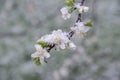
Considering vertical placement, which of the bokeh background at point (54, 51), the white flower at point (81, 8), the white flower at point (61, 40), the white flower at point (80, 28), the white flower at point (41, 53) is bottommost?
the white flower at point (41, 53)

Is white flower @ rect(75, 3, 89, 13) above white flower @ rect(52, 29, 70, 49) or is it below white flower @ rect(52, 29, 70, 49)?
above

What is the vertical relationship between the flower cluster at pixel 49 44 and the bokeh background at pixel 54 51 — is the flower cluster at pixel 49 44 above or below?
below

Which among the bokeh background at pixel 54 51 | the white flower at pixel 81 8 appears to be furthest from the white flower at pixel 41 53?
the bokeh background at pixel 54 51

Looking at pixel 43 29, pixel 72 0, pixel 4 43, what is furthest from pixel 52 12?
pixel 72 0

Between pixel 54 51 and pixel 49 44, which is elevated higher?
pixel 54 51

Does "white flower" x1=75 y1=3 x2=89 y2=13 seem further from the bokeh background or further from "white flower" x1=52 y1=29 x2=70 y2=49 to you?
the bokeh background

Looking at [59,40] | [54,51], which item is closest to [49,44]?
[59,40]

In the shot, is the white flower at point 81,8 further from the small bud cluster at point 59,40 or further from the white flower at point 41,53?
the white flower at point 41,53

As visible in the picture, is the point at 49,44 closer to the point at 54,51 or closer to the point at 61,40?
the point at 61,40

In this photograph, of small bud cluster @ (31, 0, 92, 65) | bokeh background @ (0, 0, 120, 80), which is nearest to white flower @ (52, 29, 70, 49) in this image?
small bud cluster @ (31, 0, 92, 65)
